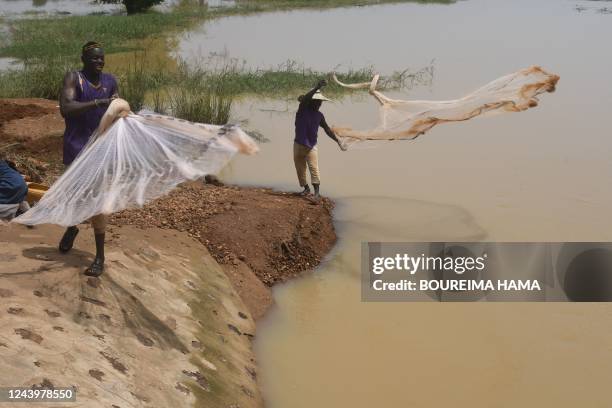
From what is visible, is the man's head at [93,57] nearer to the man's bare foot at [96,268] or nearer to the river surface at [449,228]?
the man's bare foot at [96,268]

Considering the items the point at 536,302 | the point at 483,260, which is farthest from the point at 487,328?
the point at 483,260

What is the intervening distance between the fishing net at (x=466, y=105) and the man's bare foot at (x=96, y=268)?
2.75m

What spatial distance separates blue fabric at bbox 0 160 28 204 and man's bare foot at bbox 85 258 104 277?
106 centimetres

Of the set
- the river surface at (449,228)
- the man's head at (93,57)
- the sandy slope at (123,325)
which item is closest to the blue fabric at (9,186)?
the sandy slope at (123,325)

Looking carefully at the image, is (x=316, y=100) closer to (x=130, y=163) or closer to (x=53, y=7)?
(x=130, y=163)

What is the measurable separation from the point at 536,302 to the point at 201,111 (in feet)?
16.2

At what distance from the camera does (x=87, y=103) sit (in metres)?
3.19

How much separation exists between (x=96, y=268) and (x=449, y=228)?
3675mm

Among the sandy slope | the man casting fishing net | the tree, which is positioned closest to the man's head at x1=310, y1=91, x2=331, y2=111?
the sandy slope

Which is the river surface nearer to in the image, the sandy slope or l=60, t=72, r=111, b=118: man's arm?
the sandy slope

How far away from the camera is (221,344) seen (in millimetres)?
3770

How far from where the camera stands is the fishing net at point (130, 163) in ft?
10.2

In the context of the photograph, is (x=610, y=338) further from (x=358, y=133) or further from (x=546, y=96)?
(x=546, y=96)

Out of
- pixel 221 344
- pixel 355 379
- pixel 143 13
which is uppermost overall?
pixel 143 13
